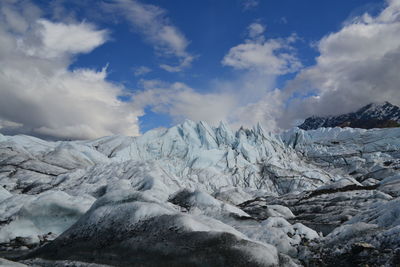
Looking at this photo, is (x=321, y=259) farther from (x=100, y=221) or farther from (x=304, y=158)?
(x=304, y=158)

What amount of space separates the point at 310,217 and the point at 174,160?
11316 centimetres

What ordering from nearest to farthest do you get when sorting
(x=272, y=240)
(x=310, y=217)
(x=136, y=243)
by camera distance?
(x=136, y=243), (x=272, y=240), (x=310, y=217)

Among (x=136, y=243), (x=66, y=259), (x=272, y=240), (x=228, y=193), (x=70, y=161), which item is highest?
(x=70, y=161)

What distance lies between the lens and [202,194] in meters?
52.4

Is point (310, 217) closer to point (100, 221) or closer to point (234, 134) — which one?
point (100, 221)

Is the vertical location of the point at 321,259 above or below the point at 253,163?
below

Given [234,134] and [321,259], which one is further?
[234,134]

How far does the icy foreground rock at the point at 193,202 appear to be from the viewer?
16844mm

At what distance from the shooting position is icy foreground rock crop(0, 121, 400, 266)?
55.3ft

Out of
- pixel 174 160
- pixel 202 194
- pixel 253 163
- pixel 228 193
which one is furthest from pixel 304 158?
pixel 202 194

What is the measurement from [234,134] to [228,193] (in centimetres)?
9281

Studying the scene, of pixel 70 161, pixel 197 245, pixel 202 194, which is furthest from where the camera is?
pixel 70 161

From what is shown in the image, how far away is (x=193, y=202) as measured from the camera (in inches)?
2036

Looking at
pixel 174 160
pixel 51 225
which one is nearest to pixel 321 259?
pixel 51 225
